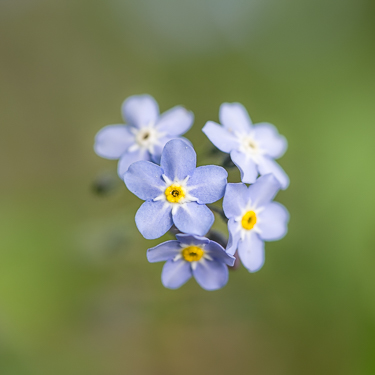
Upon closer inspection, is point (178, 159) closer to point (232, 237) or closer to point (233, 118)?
point (232, 237)

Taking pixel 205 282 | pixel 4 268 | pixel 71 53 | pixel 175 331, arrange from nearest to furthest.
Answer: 1. pixel 205 282
2. pixel 4 268
3. pixel 175 331
4. pixel 71 53

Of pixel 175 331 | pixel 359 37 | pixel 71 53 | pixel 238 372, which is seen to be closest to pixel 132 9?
pixel 71 53

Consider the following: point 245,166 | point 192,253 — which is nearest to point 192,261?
point 192,253

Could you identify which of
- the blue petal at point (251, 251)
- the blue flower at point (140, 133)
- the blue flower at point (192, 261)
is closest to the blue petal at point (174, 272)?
the blue flower at point (192, 261)

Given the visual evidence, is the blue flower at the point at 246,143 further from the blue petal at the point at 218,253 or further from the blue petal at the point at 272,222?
the blue petal at the point at 218,253

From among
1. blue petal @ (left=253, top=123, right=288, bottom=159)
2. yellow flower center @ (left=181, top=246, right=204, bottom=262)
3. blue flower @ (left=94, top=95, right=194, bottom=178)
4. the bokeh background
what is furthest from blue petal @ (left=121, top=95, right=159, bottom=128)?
yellow flower center @ (left=181, top=246, right=204, bottom=262)

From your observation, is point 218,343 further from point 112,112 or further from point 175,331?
point 112,112

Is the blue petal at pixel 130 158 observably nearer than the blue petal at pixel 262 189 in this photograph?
No
